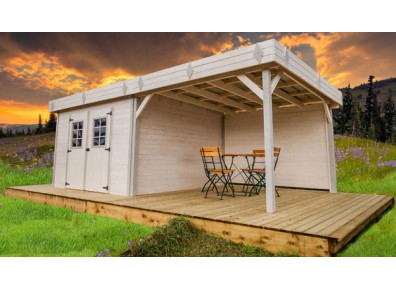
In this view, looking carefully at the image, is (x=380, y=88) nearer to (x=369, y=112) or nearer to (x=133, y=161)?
(x=369, y=112)

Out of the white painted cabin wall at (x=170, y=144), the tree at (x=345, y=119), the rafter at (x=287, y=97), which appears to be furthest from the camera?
the tree at (x=345, y=119)

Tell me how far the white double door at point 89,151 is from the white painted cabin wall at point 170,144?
2.72 ft

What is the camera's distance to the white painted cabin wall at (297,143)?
21.3 feet

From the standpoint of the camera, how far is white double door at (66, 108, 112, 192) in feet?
19.0

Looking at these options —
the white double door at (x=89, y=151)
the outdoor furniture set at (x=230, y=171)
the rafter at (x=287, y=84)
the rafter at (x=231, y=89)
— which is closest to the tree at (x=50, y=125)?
the white double door at (x=89, y=151)

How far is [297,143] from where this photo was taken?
681cm

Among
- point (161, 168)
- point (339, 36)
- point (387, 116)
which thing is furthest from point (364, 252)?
point (387, 116)

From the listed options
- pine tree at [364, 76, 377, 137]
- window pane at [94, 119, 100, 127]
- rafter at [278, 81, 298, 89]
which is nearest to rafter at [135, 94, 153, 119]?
window pane at [94, 119, 100, 127]

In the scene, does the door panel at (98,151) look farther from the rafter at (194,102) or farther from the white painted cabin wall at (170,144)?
the rafter at (194,102)

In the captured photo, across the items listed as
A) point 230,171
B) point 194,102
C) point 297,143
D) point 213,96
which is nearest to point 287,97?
point 297,143

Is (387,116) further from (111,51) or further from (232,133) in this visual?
(111,51)

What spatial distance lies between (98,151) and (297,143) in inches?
188
